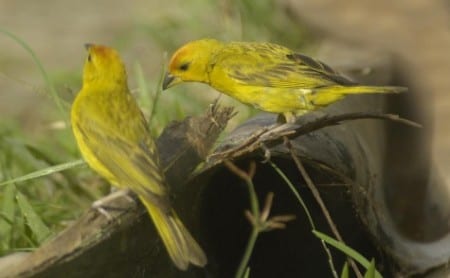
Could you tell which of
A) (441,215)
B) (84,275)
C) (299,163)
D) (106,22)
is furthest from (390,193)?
(106,22)

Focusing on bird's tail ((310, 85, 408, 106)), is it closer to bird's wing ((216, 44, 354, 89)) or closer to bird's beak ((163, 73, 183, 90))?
bird's wing ((216, 44, 354, 89))

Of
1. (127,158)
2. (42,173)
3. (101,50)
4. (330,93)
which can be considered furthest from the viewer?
(42,173)

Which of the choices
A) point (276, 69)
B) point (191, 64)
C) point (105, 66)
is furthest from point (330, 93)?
point (105, 66)

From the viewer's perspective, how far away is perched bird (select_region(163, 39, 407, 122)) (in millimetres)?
3814

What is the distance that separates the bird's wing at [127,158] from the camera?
10.2 ft

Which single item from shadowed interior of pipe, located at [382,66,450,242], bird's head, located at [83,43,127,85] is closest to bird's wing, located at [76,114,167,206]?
bird's head, located at [83,43,127,85]

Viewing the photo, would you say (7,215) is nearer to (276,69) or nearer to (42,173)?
(42,173)

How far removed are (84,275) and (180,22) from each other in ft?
12.5

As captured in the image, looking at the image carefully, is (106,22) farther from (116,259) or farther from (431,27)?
(116,259)

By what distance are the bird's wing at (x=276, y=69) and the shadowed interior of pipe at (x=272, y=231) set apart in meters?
0.25

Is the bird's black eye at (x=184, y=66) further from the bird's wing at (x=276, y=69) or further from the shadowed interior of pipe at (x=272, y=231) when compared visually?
the shadowed interior of pipe at (x=272, y=231)

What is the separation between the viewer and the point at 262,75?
3906 millimetres

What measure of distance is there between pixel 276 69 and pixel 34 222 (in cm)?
84

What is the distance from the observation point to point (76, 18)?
843 centimetres
